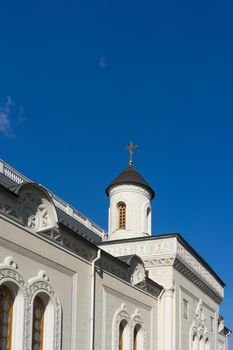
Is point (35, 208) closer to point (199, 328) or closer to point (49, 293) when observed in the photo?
point (49, 293)

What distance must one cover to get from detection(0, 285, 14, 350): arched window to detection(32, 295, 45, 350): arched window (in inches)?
45.8

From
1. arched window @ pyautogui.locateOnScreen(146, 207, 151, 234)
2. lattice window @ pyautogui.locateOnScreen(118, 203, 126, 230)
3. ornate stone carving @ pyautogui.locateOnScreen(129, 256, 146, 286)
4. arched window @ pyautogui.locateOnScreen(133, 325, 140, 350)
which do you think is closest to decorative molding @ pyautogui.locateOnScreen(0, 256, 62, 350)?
ornate stone carving @ pyautogui.locateOnScreen(129, 256, 146, 286)

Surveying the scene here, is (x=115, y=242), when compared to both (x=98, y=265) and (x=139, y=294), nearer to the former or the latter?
(x=139, y=294)

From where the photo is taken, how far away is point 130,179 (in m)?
29.7

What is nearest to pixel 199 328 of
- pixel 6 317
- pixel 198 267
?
pixel 198 267

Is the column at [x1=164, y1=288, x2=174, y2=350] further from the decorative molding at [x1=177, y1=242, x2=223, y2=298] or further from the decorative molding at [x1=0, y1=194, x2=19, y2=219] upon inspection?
the decorative molding at [x1=0, y1=194, x2=19, y2=219]

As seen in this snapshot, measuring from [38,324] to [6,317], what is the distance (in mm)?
1650

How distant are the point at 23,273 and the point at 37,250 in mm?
982

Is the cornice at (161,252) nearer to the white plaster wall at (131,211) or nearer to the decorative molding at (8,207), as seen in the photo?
the white plaster wall at (131,211)

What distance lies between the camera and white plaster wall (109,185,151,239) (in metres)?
29.2

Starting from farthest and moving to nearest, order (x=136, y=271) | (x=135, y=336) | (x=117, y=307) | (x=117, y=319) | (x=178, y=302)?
(x=178, y=302) → (x=136, y=271) → (x=135, y=336) → (x=117, y=307) → (x=117, y=319)

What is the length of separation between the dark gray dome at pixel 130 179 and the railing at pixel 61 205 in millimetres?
2209

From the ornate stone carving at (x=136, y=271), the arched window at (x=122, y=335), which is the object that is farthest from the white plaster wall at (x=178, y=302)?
the arched window at (x=122, y=335)

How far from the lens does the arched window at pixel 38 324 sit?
16.9 m
